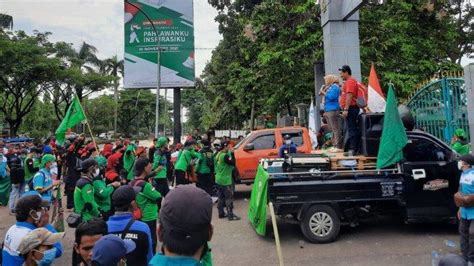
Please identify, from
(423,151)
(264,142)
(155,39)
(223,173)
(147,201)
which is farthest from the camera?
(155,39)

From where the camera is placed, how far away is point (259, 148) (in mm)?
10836

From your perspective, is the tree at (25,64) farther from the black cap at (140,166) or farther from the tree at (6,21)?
the black cap at (140,166)

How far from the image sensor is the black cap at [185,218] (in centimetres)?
171

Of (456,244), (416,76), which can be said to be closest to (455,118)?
(456,244)

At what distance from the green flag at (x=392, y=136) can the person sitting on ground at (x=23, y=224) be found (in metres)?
4.94

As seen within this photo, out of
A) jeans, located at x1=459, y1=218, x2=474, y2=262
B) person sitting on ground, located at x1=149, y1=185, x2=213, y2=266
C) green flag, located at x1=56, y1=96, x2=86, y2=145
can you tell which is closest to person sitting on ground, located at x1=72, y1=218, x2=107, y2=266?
person sitting on ground, located at x1=149, y1=185, x2=213, y2=266

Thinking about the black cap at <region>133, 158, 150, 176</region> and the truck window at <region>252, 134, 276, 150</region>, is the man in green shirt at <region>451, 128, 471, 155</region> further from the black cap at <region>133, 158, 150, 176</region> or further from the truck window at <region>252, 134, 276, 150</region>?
the black cap at <region>133, 158, 150, 176</region>

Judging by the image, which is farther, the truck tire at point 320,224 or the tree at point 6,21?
the tree at point 6,21

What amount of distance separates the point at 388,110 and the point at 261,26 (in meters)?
10.0

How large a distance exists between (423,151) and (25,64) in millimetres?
25252

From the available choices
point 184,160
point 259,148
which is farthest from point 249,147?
point 184,160

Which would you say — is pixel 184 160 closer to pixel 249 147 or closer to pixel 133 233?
pixel 249 147

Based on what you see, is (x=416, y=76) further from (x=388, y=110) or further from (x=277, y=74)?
(x=388, y=110)

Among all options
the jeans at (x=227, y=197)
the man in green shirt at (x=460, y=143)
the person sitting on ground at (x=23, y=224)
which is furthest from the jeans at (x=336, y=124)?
the person sitting on ground at (x=23, y=224)
